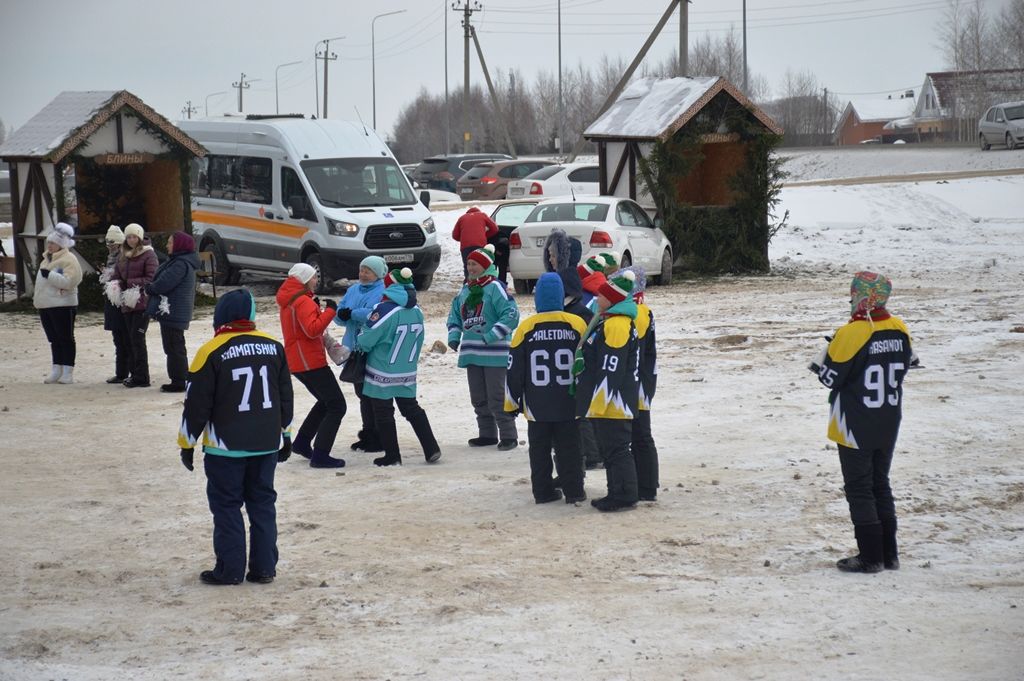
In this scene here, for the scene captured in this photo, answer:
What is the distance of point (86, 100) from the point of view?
1984cm

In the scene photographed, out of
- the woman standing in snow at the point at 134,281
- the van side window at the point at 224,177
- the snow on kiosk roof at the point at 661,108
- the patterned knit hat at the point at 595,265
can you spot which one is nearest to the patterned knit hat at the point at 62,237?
the woman standing in snow at the point at 134,281

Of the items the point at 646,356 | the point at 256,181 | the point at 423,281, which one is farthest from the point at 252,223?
the point at 646,356

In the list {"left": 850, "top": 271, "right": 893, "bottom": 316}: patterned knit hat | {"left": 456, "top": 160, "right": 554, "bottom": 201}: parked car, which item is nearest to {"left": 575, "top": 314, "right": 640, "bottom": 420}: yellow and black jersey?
{"left": 850, "top": 271, "right": 893, "bottom": 316}: patterned knit hat

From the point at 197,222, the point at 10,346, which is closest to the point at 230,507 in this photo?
the point at 10,346

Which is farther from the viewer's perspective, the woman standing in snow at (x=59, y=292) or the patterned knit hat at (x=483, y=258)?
the woman standing in snow at (x=59, y=292)

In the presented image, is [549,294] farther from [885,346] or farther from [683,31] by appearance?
[683,31]

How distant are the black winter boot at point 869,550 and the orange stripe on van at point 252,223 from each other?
48.6 ft

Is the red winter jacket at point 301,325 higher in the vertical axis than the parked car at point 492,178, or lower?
lower

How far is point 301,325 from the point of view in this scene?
9.94m

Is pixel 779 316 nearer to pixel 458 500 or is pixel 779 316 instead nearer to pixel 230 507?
pixel 458 500

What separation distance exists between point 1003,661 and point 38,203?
17043 millimetres

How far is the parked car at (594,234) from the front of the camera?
19.7 meters

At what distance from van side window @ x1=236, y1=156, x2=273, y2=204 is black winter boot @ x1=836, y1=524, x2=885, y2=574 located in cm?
1562

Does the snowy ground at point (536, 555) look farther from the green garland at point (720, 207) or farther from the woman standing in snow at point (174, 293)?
the green garland at point (720, 207)
